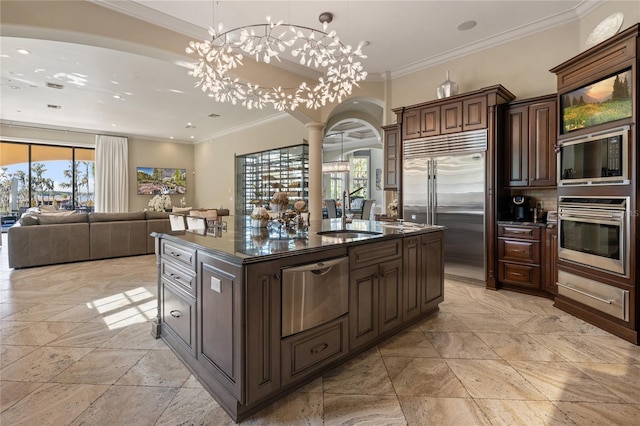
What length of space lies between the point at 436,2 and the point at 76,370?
15.8 feet

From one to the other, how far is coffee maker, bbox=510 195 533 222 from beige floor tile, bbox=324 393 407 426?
3308mm

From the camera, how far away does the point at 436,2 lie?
3.49 meters

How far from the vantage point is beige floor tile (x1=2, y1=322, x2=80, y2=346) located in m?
2.52

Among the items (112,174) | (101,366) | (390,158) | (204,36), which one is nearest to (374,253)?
(101,366)

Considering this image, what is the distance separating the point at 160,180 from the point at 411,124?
9.12 metres

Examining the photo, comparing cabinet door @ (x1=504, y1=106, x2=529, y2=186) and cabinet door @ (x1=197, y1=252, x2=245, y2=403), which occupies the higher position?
cabinet door @ (x1=504, y1=106, x2=529, y2=186)

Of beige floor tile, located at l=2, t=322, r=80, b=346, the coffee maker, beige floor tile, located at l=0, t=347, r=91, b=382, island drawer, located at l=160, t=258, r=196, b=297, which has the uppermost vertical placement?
the coffee maker

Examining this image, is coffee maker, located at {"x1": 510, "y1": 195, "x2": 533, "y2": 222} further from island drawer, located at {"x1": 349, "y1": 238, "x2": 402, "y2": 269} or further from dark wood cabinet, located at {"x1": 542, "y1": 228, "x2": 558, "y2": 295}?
→ island drawer, located at {"x1": 349, "y1": 238, "x2": 402, "y2": 269}

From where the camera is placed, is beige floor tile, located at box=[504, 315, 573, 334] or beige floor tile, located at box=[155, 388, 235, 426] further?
beige floor tile, located at box=[504, 315, 573, 334]

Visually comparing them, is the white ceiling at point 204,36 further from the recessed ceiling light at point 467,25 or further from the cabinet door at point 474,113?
the cabinet door at point 474,113

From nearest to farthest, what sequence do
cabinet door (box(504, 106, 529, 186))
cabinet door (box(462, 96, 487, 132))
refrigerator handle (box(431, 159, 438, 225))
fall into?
cabinet door (box(504, 106, 529, 186)) < cabinet door (box(462, 96, 487, 132)) < refrigerator handle (box(431, 159, 438, 225))

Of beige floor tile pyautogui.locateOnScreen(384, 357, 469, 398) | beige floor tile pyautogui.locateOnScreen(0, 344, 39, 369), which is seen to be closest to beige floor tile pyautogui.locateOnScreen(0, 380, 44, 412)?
beige floor tile pyautogui.locateOnScreen(0, 344, 39, 369)

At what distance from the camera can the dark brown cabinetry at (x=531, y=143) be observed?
3676 mm

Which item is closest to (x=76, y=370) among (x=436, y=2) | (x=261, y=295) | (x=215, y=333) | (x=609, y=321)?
(x=215, y=333)
